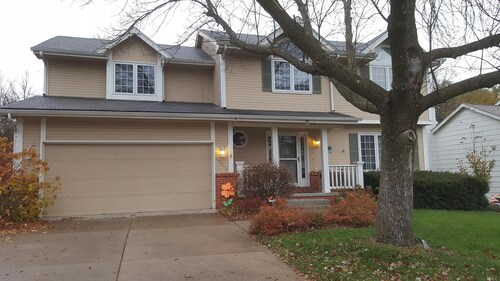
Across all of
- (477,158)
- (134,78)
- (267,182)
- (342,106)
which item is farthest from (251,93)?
(477,158)

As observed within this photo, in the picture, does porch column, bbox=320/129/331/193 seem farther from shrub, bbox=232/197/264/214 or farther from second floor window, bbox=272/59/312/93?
shrub, bbox=232/197/264/214

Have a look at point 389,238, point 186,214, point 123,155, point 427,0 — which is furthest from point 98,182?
point 427,0

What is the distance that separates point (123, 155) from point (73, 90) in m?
3.63

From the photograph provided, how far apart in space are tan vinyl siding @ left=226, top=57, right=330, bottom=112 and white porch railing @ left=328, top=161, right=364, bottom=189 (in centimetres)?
247

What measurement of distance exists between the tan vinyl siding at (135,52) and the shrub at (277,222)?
8209mm

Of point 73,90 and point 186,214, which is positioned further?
point 73,90

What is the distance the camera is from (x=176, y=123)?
1215 cm

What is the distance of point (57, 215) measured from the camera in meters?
11.0

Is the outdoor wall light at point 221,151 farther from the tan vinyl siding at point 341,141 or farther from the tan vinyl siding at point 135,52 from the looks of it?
the tan vinyl siding at point 341,141

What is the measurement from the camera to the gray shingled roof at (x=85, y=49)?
1302 cm

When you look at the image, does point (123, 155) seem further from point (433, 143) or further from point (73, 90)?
point (433, 143)

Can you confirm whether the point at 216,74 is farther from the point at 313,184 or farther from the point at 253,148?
the point at 313,184

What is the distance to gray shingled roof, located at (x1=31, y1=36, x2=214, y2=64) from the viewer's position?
512 inches

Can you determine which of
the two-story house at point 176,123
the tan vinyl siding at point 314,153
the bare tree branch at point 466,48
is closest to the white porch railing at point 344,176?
the two-story house at point 176,123
